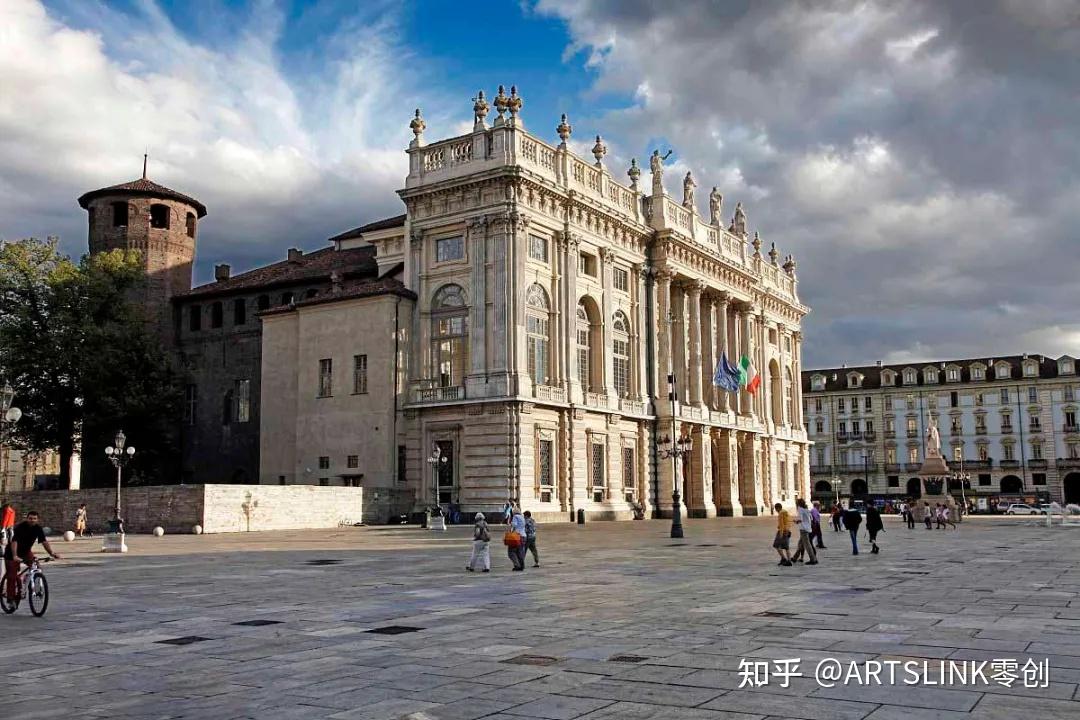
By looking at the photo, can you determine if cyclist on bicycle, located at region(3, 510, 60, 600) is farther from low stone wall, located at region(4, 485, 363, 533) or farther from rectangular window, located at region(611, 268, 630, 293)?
rectangular window, located at region(611, 268, 630, 293)

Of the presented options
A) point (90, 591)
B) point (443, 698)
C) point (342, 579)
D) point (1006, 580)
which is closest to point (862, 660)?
point (443, 698)

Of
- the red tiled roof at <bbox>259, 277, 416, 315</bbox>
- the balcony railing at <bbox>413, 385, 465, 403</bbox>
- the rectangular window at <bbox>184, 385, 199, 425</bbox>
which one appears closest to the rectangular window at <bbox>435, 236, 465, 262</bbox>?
the red tiled roof at <bbox>259, 277, 416, 315</bbox>

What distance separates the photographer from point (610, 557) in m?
26.6

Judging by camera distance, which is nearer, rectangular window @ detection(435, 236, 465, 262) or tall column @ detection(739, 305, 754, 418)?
rectangular window @ detection(435, 236, 465, 262)

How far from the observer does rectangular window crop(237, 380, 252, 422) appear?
197 feet

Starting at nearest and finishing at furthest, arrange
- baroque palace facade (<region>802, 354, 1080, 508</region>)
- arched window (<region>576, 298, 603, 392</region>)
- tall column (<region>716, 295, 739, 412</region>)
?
arched window (<region>576, 298, 603, 392</region>) → tall column (<region>716, 295, 739, 412</region>) → baroque palace facade (<region>802, 354, 1080, 508</region>)

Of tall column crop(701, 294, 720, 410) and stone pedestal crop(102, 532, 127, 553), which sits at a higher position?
tall column crop(701, 294, 720, 410)

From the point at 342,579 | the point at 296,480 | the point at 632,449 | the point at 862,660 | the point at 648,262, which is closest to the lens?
the point at 862,660

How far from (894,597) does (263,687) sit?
10.9 m

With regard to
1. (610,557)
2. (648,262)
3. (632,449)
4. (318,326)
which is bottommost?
(610,557)

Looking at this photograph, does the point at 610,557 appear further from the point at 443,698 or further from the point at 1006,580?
the point at 443,698

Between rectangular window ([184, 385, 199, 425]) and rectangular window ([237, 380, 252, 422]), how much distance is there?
3950 millimetres

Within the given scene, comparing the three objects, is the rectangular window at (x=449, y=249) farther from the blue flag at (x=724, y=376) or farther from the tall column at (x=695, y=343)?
the tall column at (x=695, y=343)

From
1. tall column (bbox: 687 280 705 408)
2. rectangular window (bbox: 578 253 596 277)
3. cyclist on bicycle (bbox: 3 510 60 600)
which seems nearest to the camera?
cyclist on bicycle (bbox: 3 510 60 600)
